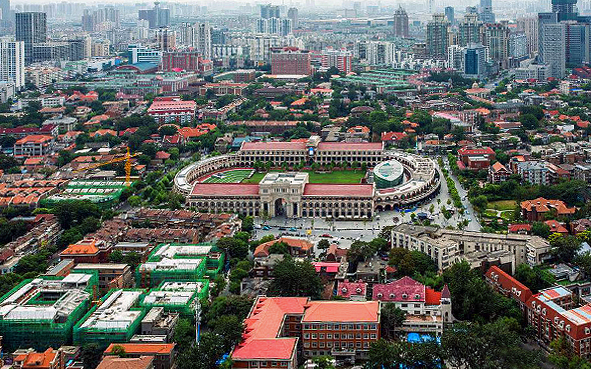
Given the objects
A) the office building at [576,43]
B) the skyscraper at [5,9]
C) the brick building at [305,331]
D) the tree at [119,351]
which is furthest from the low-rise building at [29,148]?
the skyscraper at [5,9]

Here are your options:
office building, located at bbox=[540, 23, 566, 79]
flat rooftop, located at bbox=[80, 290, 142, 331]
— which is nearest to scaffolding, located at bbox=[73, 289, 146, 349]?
flat rooftop, located at bbox=[80, 290, 142, 331]

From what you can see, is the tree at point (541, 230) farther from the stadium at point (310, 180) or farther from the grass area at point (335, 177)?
the grass area at point (335, 177)

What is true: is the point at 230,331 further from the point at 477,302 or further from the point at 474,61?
the point at 474,61

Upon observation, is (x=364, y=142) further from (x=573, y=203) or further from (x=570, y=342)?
(x=570, y=342)

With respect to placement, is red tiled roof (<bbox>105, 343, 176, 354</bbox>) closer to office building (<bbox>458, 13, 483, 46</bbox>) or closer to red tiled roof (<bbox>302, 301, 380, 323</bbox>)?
red tiled roof (<bbox>302, 301, 380, 323</bbox>)

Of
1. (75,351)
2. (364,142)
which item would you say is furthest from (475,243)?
(364,142)
